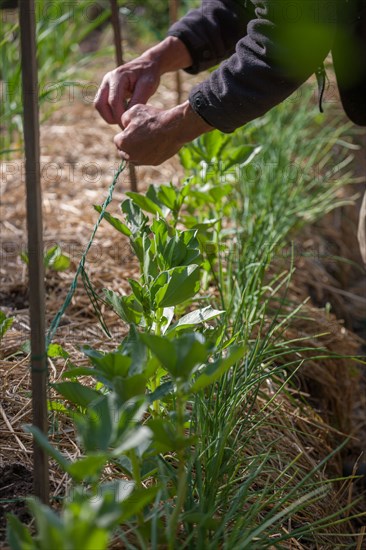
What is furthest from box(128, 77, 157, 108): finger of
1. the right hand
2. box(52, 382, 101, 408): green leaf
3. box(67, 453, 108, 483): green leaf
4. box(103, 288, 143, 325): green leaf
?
box(67, 453, 108, 483): green leaf

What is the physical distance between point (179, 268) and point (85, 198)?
1420mm

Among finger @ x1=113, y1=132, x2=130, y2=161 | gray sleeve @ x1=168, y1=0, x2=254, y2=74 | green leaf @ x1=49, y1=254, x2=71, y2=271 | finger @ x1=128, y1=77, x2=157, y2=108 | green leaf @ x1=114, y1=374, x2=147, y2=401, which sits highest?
gray sleeve @ x1=168, y1=0, x2=254, y2=74

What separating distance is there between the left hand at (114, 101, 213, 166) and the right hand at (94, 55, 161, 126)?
0.09 metres

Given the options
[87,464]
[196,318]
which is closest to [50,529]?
[87,464]

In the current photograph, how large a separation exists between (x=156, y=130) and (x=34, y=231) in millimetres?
483

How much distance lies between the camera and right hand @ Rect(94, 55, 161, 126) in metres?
1.50

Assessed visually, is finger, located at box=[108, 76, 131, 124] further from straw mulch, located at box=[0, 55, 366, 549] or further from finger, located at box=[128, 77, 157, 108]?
straw mulch, located at box=[0, 55, 366, 549]

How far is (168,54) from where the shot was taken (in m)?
1.63

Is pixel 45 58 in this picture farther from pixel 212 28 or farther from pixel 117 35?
pixel 212 28

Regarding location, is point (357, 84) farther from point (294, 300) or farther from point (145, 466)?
point (145, 466)

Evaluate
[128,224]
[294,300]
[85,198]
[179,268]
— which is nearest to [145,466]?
[179,268]

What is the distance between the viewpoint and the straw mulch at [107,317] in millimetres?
1278

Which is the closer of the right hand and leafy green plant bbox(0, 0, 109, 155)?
the right hand

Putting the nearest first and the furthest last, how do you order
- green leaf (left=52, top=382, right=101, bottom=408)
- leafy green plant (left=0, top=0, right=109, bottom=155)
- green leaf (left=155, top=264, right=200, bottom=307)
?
green leaf (left=52, top=382, right=101, bottom=408), green leaf (left=155, top=264, right=200, bottom=307), leafy green plant (left=0, top=0, right=109, bottom=155)
